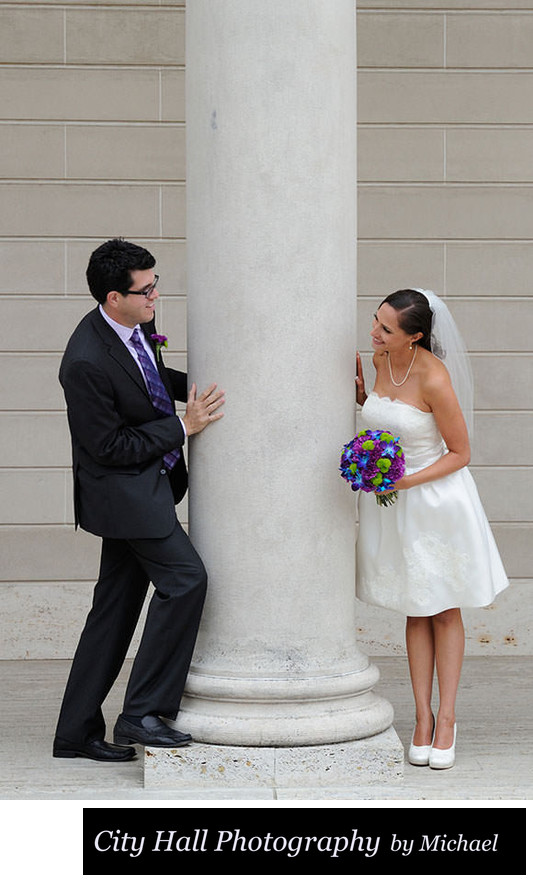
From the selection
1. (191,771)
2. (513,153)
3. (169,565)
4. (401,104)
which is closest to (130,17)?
(401,104)

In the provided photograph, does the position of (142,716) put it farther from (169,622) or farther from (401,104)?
(401,104)

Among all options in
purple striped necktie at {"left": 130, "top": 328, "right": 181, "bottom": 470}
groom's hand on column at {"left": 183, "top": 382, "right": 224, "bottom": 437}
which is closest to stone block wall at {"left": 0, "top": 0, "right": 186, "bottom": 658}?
purple striped necktie at {"left": 130, "top": 328, "right": 181, "bottom": 470}

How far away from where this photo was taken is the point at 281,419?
15.5 feet

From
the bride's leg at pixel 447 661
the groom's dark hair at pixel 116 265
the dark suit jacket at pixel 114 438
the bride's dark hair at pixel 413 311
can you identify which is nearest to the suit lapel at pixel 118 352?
the dark suit jacket at pixel 114 438

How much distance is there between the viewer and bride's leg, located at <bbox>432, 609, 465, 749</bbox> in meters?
5.01

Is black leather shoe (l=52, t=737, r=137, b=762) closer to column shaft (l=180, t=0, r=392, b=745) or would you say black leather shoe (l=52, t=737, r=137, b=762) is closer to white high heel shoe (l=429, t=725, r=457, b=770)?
column shaft (l=180, t=0, r=392, b=745)

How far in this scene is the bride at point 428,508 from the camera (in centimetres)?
489

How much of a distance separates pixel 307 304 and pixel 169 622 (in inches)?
48.9

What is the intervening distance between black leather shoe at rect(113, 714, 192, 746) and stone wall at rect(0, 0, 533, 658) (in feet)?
8.34

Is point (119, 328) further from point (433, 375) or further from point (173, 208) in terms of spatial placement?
point (173, 208)

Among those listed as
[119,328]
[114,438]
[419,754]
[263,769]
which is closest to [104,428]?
[114,438]

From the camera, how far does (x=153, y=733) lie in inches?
186

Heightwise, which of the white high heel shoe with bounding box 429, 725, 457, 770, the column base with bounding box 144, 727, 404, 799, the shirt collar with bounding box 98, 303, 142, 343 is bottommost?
the white high heel shoe with bounding box 429, 725, 457, 770

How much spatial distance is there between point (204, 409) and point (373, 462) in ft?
2.12
